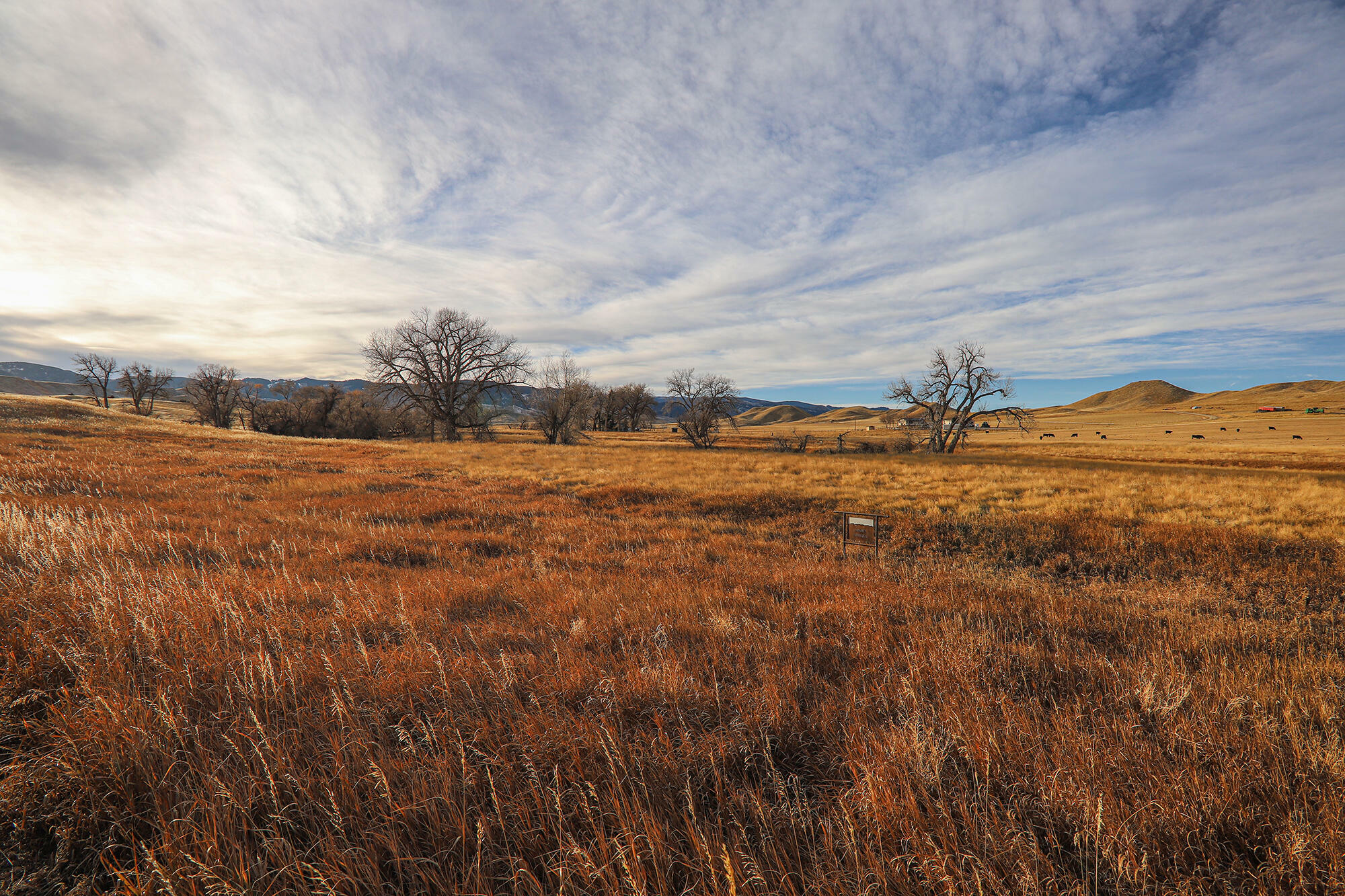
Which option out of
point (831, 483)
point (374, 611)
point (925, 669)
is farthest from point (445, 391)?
point (925, 669)

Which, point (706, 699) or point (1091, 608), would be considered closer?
point (706, 699)

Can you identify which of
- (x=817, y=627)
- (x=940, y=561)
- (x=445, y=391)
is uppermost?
(x=445, y=391)

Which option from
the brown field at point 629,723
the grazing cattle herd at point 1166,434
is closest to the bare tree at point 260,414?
the brown field at point 629,723

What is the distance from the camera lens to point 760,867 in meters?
1.98

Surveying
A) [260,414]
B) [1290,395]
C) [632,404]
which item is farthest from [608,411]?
[1290,395]

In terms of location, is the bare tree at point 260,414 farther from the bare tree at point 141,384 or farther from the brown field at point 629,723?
the brown field at point 629,723

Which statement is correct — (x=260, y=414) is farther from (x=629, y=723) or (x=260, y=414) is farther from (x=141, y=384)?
(x=629, y=723)

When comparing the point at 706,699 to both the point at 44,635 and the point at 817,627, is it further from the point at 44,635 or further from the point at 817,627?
the point at 44,635

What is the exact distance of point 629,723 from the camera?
116 inches

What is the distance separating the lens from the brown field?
1939 millimetres

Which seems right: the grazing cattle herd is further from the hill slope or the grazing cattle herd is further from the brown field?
the brown field

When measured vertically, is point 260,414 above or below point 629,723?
above

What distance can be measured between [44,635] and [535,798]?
13.0ft

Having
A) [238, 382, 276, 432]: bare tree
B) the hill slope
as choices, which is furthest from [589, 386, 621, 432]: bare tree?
the hill slope
